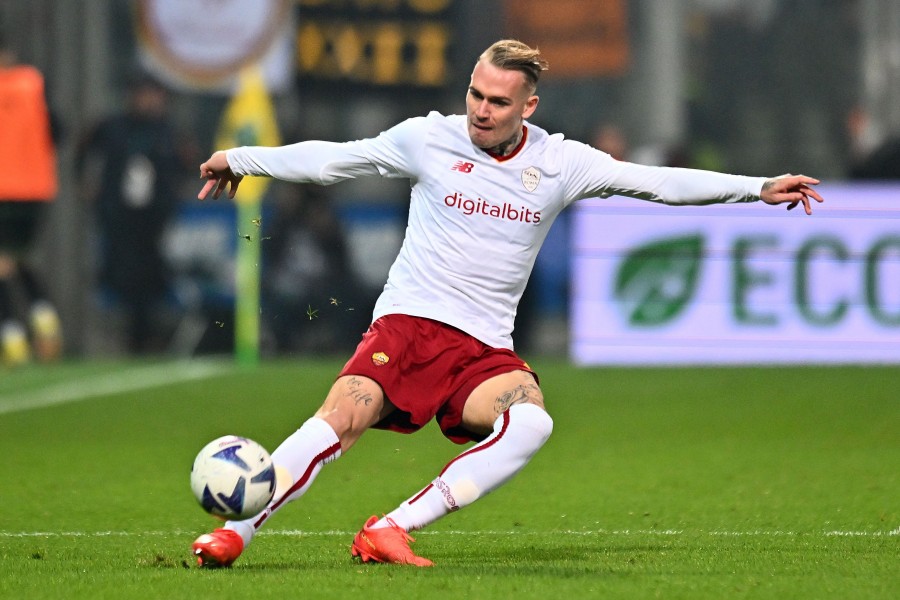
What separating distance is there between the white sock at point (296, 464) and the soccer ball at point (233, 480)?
0.07m

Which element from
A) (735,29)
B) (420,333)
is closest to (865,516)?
(420,333)

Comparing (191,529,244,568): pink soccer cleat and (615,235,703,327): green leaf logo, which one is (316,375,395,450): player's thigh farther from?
(615,235,703,327): green leaf logo

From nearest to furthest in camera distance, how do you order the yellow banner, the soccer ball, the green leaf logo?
the soccer ball
the green leaf logo
the yellow banner

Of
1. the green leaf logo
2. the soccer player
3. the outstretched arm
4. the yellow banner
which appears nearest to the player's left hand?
the soccer player

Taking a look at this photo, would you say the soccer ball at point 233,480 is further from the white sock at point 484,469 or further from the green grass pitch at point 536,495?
the white sock at point 484,469

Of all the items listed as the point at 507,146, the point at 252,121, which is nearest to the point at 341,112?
the point at 252,121

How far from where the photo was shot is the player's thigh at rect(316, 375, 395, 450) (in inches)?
219

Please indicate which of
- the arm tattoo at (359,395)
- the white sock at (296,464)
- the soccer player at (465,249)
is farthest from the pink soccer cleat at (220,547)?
the arm tattoo at (359,395)

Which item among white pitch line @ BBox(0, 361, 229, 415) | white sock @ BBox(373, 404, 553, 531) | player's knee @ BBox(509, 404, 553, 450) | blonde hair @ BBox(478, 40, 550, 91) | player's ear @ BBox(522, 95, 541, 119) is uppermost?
blonde hair @ BBox(478, 40, 550, 91)

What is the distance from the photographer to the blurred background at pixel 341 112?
51.4 ft

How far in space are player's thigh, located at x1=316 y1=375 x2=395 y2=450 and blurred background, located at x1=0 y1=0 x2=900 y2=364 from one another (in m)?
8.88

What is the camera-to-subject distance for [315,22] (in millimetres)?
16219

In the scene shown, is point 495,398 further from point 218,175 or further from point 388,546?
point 218,175

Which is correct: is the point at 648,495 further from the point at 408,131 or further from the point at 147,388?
the point at 147,388
